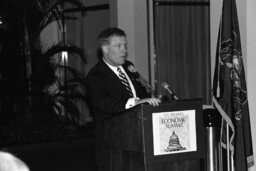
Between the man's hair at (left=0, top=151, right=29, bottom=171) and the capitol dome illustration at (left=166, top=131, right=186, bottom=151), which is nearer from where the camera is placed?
the man's hair at (left=0, top=151, right=29, bottom=171)

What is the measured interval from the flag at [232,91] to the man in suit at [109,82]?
96 centimetres

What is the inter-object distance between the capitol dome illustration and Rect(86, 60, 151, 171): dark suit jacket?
0.38m

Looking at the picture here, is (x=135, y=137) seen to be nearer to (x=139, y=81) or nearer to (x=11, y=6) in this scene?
(x=139, y=81)

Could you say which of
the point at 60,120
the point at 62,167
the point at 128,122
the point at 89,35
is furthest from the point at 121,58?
the point at 89,35

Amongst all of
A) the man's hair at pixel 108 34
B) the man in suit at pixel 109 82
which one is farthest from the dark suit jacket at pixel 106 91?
the man's hair at pixel 108 34

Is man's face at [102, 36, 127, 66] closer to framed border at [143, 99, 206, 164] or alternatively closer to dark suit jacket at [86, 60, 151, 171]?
dark suit jacket at [86, 60, 151, 171]

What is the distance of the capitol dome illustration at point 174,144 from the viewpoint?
3.81 meters

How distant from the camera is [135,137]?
380 cm

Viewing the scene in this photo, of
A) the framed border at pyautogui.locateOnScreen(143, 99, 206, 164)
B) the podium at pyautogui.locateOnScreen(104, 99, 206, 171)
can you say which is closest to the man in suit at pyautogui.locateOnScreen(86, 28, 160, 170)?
the podium at pyautogui.locateOnScreen(104, 99, 206, 171)

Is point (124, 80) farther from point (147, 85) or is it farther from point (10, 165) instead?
point (10, 165)

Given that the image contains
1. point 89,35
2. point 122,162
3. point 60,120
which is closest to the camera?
point 122,162

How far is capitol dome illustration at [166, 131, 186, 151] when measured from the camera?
3810mm

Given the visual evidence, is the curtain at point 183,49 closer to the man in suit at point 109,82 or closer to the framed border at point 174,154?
the man in suit at point 109,82

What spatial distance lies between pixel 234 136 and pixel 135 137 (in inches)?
58.4
